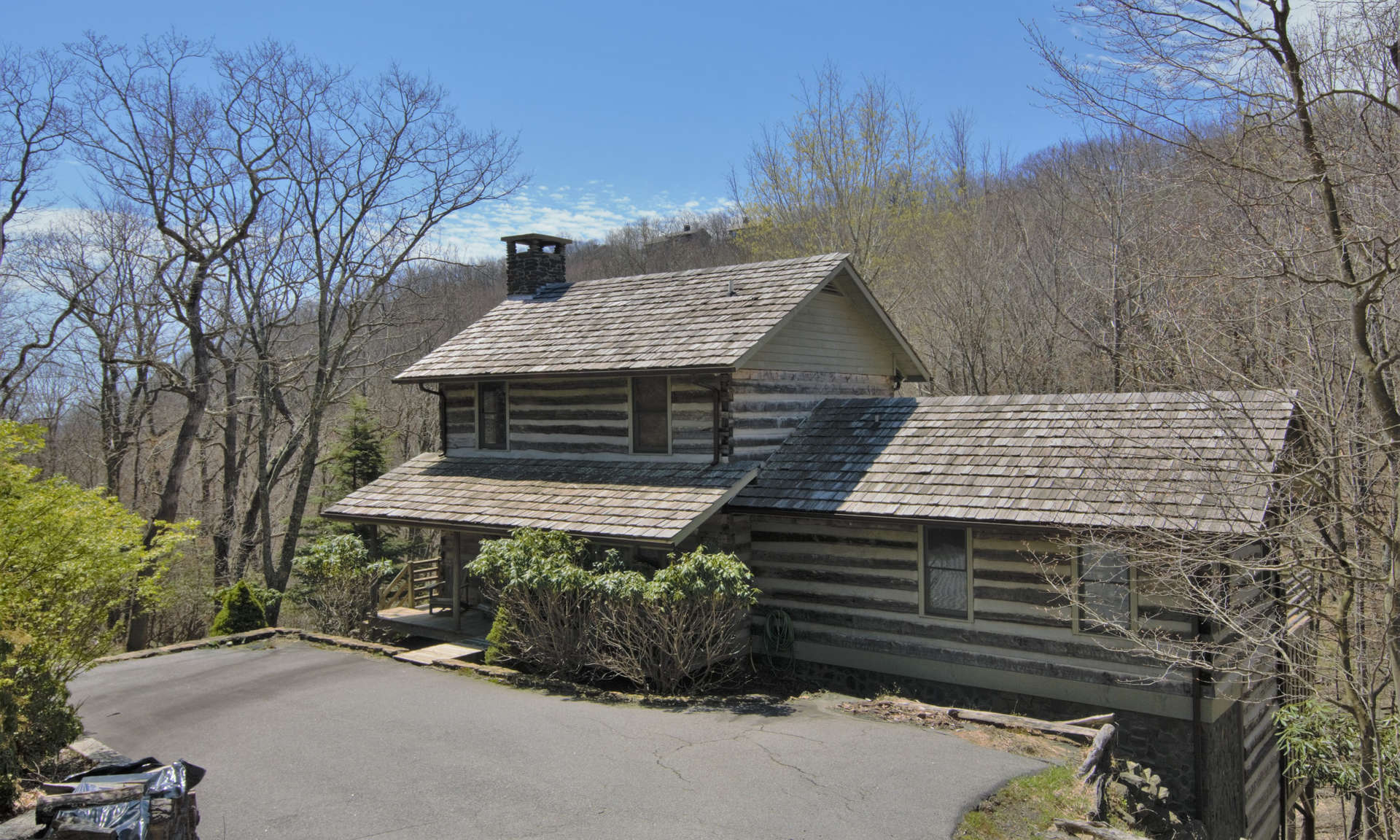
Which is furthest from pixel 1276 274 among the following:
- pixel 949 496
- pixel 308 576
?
pixel 308 576

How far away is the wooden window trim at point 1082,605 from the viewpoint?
1088cm

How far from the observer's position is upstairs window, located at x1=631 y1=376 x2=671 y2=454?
15.5 m

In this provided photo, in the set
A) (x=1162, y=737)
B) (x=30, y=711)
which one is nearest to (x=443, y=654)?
(x=30, y=711)

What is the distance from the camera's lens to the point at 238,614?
16891 mm

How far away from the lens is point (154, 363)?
889 inches

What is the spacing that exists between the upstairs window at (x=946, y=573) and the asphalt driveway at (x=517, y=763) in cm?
212

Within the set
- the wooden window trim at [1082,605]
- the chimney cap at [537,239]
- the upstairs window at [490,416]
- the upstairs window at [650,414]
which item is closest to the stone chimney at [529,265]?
the chimney cap at [537,239]

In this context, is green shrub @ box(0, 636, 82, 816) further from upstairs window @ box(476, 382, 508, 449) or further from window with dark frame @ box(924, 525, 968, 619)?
upstairs window @ box(476, 382, 508, 449)

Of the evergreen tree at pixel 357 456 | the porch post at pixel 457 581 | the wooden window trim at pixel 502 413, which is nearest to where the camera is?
the porch post at pixel 457 581

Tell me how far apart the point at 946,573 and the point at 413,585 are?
11795 mm

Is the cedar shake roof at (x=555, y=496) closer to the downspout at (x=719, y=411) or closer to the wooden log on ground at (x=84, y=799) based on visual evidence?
the downspout at (x=719, y=411)

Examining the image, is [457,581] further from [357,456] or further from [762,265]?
[357,456]

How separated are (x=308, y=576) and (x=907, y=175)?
2064 centimetres

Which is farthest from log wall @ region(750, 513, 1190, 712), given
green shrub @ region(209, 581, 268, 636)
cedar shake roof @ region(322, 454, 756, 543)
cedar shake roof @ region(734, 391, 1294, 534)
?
green shrub @ region(209, 581, 268, 636)
